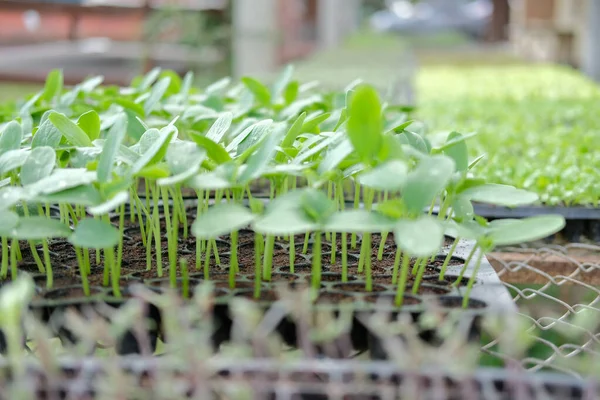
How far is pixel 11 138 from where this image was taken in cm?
85

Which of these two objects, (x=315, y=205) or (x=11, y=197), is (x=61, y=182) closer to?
(x=11, y=197)

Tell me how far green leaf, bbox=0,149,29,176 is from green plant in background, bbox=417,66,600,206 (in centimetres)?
70

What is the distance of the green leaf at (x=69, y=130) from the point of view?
0.84m

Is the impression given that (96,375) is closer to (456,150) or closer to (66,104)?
(456,150)

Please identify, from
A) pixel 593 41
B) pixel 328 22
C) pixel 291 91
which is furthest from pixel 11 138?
pixel 328 22

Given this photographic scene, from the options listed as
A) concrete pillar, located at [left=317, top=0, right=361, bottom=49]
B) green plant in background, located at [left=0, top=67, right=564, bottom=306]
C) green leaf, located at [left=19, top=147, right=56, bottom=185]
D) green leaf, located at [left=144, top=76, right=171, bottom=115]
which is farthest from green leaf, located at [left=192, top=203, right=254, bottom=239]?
concrete pillar, located at [left=317, top=0, right=361, bottom=49]

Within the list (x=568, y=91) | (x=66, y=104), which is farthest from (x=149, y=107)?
(x=568, y=91)

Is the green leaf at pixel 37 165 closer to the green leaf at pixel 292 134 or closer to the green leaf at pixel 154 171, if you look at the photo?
the green leaf at pixel 154 171

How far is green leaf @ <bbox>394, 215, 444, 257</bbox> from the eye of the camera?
1.88 ft

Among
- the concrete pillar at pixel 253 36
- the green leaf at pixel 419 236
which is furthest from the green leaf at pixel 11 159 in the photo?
the concrete pillar at pixel 253 36

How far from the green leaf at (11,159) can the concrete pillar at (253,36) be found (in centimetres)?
379

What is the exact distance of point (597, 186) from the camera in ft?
4.31

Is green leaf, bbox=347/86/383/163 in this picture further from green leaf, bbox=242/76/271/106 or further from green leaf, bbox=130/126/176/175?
green leaf, bbox=242/76/271/106

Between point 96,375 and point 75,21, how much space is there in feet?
15.9
